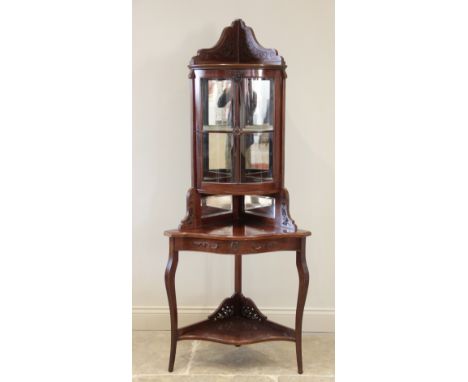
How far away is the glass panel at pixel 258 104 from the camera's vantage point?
304 cm

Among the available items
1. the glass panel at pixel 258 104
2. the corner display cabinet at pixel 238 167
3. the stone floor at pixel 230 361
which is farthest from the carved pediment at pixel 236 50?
the stone floor at pixel 230 361

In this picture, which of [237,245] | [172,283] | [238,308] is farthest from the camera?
[238,308]

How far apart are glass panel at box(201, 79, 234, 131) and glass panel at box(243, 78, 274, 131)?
87mm

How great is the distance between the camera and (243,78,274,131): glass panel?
9.96ft

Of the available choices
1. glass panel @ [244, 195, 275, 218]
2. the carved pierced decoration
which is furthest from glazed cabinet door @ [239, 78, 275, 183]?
the carved pierced decoration

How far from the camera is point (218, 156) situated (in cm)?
309

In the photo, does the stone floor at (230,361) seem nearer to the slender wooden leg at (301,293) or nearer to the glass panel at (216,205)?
the slender wooden leg at (301,293)

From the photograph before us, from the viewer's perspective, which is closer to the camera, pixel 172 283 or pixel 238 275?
pixel 172 283

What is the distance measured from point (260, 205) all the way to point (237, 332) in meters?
0.73

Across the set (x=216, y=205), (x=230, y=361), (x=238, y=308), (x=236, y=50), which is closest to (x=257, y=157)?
(x=216, y=205)

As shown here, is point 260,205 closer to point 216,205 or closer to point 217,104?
point 216,205
